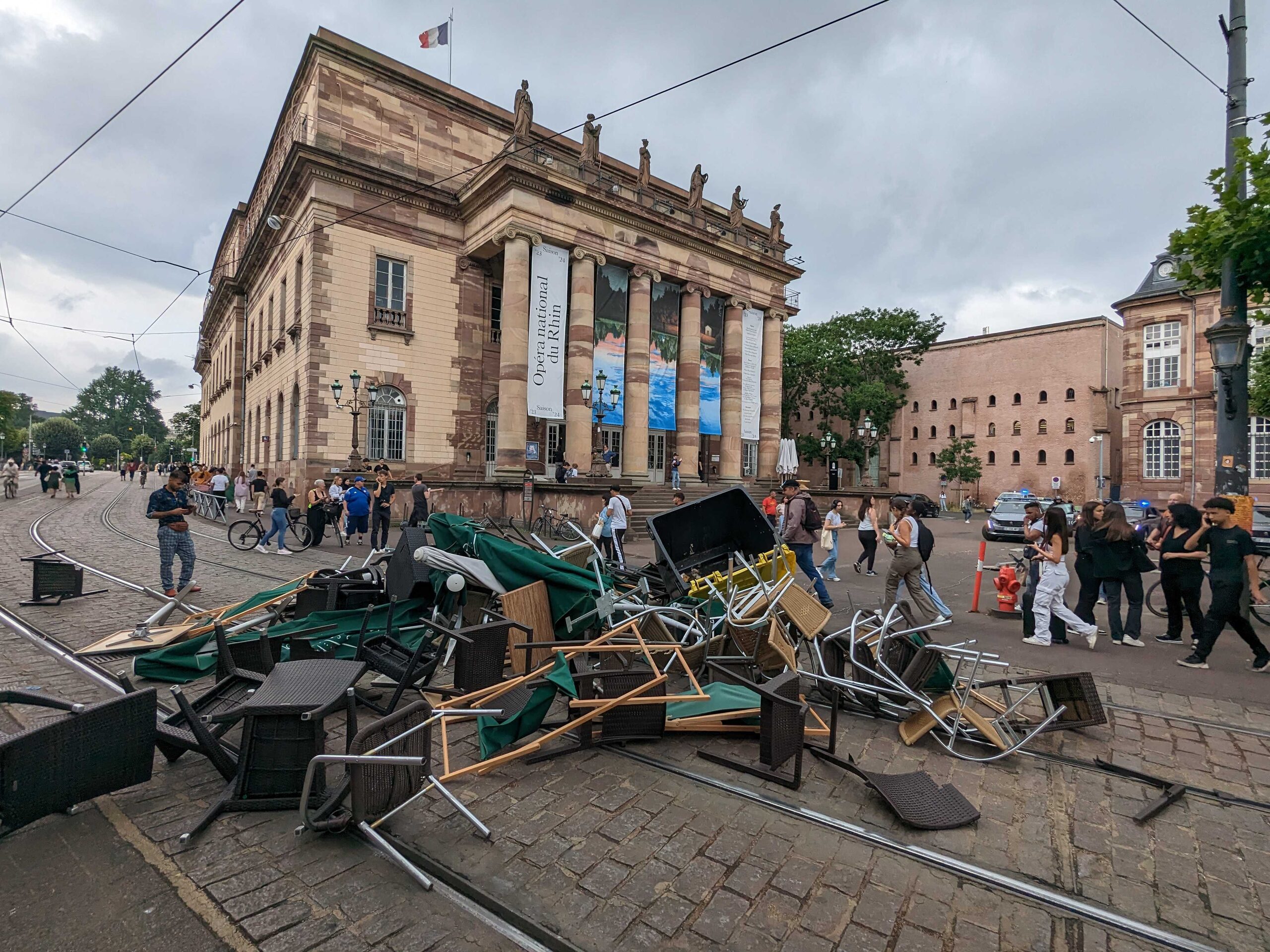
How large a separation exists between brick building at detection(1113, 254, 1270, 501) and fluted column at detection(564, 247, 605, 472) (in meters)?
41.8

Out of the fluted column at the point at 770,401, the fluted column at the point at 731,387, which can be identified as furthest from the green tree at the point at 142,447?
the fluted column at the point at 770,401

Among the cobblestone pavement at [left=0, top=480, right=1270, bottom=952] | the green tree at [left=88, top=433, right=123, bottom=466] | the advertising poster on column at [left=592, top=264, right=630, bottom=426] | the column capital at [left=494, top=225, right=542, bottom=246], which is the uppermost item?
the column capital at [left=494, top=225, right=542, bottom=246]

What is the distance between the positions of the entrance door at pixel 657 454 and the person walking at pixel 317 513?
2008 cm

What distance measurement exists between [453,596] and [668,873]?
141 inches

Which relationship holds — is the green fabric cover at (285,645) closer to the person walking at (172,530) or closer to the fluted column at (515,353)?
the person walking at (172,530)

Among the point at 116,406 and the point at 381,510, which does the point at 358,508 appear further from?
the point at 116,406

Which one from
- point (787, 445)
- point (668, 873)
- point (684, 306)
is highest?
point (684, 306)

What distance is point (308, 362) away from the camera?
890 inches

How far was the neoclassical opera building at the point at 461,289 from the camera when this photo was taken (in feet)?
76.4

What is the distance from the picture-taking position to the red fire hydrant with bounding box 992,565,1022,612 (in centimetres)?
992

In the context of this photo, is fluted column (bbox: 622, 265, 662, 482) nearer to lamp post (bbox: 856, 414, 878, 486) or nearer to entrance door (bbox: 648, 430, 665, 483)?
entrance door (bbox: 648, 430, 665, 483)

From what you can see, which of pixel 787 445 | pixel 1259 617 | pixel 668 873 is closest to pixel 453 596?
pixel 668 873

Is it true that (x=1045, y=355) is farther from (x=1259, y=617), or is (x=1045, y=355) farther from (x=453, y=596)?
(x=453, y=596)

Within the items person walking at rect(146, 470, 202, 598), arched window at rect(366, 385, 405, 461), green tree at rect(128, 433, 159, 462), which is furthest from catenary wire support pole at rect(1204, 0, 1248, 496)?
green tree at rect(128, 433, 159, 462)
